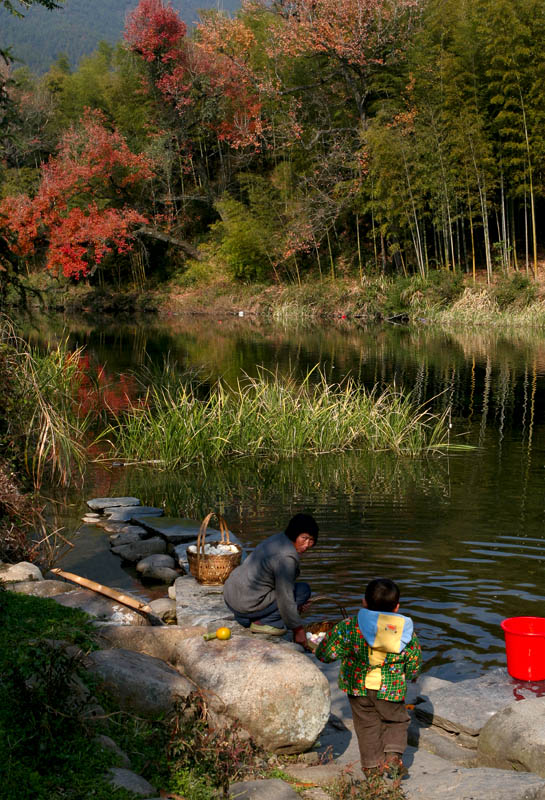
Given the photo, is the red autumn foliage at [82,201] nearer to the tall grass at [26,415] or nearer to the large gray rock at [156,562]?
the tall grass at [26,415]

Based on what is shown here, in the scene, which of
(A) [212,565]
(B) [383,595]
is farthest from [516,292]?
(B) [383,595]

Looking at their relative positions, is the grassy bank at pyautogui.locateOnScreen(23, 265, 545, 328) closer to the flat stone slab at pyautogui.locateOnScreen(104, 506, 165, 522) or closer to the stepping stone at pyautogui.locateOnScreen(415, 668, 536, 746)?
the flat stone slab at pyautogui.locateOnScreen(104, 506, 165, 522)

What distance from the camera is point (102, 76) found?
43.6 m

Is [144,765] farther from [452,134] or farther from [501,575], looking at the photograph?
[452,134]

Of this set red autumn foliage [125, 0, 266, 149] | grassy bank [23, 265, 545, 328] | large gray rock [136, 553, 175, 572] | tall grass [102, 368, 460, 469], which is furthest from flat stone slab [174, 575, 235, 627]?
red autumn foliage [125, 0, 266, 149]

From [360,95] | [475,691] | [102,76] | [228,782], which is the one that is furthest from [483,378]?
[102,76]

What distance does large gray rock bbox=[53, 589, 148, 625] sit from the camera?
5145 millimetres

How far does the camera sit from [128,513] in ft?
28.5

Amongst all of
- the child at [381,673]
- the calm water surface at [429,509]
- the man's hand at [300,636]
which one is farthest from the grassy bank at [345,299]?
the child at [381,673]

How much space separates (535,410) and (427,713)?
1027 centimetres

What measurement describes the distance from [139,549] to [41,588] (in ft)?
7.13

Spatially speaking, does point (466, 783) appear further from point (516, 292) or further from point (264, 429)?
point (516, 292)

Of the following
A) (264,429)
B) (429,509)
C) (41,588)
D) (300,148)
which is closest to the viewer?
(41,588)

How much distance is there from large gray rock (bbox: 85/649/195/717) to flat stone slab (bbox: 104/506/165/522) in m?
4.64
